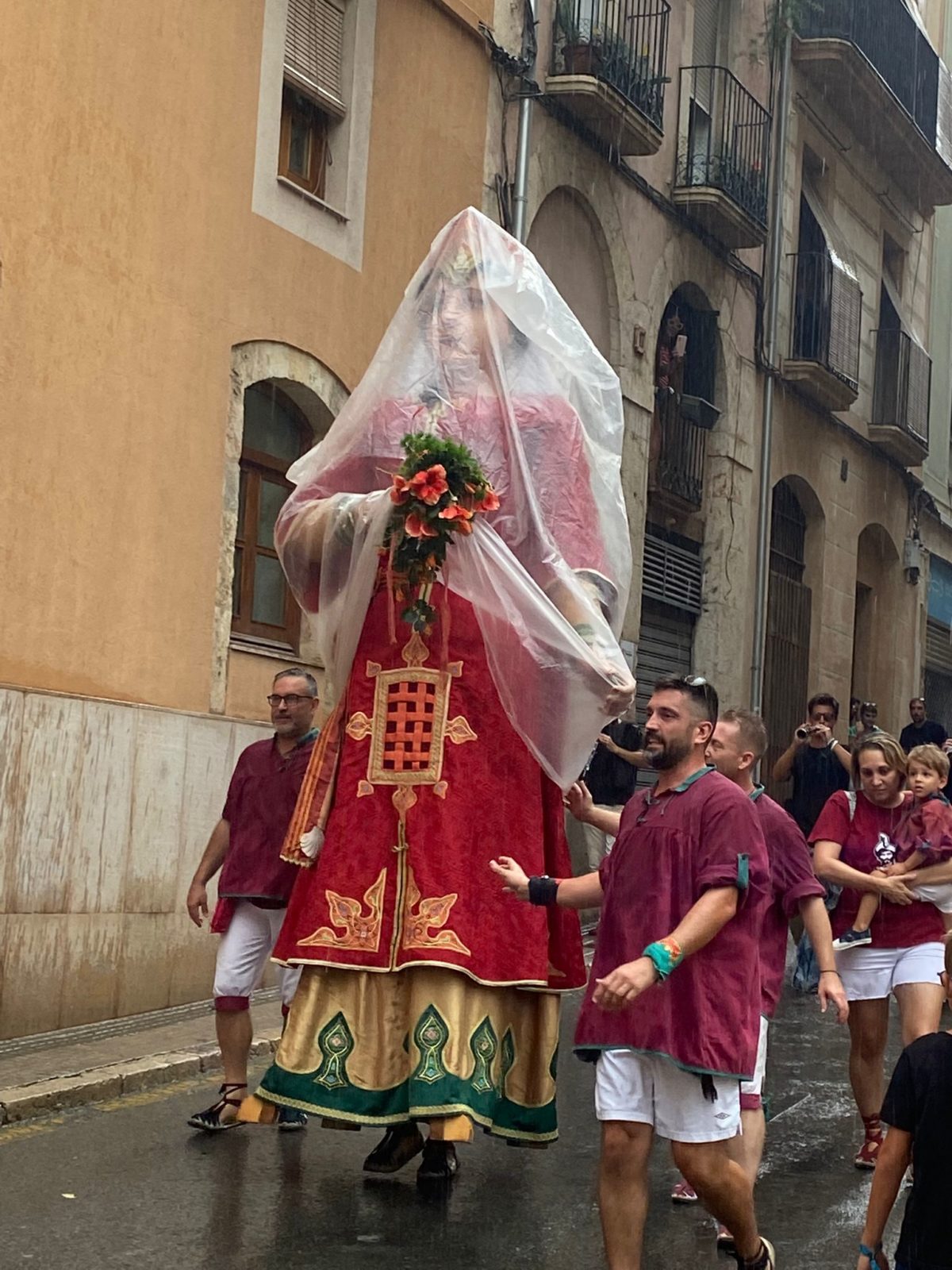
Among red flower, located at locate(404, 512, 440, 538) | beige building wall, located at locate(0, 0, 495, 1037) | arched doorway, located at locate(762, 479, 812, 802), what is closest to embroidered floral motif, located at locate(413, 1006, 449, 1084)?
red flower, located at locate(404, 512, 440, 538)

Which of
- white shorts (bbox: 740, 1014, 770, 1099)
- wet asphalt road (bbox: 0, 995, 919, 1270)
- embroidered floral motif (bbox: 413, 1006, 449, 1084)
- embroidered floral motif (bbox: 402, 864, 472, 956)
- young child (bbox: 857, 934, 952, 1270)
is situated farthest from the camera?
embroidered floral motif (bbox: 402, 864, 472, 956)

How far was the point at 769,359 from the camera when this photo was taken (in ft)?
64.2

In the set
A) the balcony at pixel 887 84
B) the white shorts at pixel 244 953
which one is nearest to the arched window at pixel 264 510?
the white shorts at pixel 244 953

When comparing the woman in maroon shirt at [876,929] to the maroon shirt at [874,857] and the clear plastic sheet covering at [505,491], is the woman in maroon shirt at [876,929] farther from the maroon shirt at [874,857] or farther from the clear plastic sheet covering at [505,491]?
the clear plastic sheet covering at [505,491]

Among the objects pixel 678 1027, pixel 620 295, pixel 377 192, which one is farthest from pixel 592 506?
pixel 620 295

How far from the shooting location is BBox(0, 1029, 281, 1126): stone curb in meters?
7.24

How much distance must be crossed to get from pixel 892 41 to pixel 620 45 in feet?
27.1

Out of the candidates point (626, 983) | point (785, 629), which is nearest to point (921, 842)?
point (626, 983)

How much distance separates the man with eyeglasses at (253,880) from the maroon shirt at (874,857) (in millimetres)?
1989

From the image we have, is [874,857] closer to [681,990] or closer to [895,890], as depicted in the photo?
[895,890]

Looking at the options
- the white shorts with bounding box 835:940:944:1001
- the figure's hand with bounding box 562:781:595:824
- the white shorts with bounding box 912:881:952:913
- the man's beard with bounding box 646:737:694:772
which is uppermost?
the man's beard with bounding box 646:737:694:772

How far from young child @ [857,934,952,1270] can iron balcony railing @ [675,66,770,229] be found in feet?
45.7

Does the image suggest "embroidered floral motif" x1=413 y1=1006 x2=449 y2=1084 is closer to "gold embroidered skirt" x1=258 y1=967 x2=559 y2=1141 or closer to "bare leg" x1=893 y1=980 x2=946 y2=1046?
"gold embroidered skirt" x1=258 y1=967 x2=559 y2=1141

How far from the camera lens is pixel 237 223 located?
10844 mm
